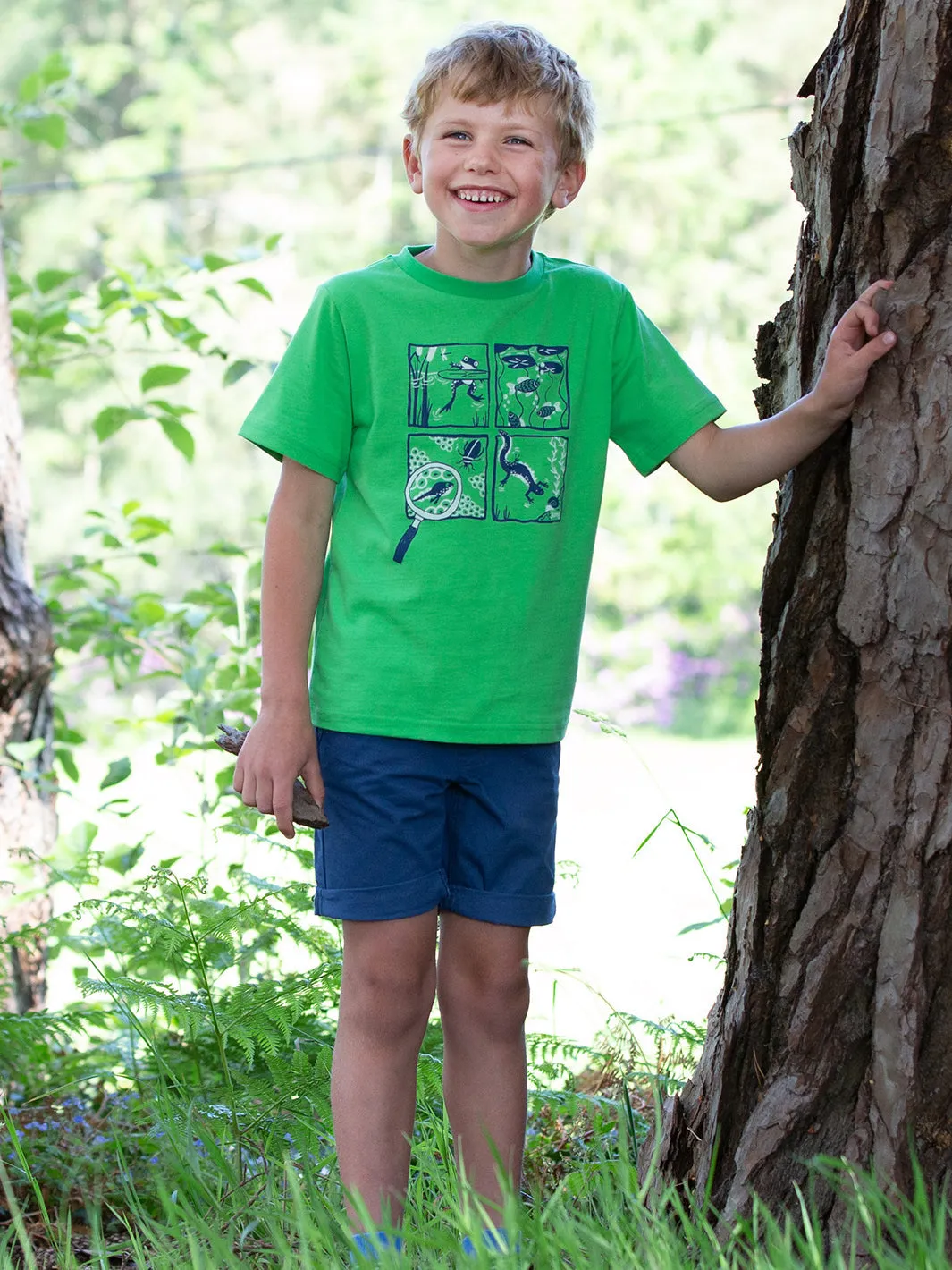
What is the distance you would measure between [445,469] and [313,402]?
0.20 m

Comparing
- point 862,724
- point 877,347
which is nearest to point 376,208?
point 877,347

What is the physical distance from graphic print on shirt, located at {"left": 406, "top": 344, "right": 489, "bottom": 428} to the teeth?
0.20 metres

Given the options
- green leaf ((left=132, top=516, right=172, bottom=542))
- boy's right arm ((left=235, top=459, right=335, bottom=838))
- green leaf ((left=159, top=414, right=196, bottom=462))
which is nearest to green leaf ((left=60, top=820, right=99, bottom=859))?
green leaf ((left=132, top=516, right=172, bottom=542))

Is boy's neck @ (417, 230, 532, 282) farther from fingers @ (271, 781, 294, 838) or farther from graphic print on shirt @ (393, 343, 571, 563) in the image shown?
fingers @ (271, 781, 294, 838)

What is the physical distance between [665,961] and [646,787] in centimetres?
465

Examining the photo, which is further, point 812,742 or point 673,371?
point 673,371

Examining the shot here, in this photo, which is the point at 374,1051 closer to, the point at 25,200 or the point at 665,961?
the point at 665,961

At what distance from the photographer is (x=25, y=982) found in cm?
323

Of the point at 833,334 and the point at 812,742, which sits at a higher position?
the point at 833,334

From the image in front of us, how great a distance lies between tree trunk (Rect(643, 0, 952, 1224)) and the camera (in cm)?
152

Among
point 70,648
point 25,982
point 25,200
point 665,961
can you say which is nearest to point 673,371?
point 70,648

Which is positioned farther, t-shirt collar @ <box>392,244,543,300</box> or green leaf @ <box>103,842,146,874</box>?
green leaf @ <box>103,842,146,874</box>

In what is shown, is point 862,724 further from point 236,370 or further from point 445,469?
point 236,370

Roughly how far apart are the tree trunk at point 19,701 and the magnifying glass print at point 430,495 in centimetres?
153
